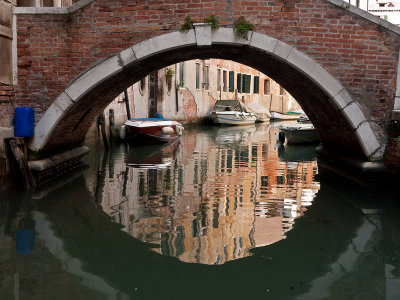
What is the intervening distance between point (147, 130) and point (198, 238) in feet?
25.2

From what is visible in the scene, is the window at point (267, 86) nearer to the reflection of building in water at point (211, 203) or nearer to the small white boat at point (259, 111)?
the small white boat at point (259, 111)

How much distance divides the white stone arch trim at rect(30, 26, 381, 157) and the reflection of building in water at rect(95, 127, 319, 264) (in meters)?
1.08

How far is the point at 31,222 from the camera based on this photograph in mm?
4750

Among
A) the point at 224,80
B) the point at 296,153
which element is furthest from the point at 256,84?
the point at 296,153

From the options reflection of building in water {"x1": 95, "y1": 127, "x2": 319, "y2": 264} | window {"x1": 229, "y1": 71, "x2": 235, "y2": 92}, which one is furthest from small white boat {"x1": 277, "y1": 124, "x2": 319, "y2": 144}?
window {"x1": 229, "y1": 71, "x2": 235, "y2": 92}

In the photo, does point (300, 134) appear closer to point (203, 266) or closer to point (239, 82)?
point (203, 266)

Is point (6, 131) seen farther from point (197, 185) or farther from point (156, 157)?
point (156, 157)

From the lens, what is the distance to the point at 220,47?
6250 mm

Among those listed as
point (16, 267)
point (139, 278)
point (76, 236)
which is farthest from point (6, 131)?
point (139, 278)

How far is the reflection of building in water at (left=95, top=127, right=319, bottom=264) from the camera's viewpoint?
4128 millimetres

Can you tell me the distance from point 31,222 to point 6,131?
155 centimetres

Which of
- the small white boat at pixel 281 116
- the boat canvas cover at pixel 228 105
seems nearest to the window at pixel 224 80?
the boat canvas cover at pixel 228 105

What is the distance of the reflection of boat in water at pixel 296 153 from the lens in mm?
9984

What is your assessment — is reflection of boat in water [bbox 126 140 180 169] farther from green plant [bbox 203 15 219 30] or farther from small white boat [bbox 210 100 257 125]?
small white boat [bbox 210 100 257 125]
